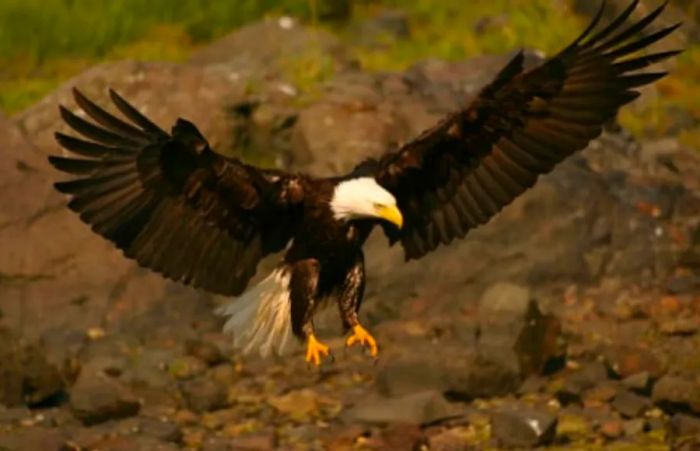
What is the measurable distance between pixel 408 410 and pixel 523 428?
21.3 inches

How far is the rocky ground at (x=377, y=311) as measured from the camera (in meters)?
8.99

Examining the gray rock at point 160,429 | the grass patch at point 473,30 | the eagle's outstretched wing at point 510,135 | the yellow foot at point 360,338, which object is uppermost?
the grass patch at point 473,30

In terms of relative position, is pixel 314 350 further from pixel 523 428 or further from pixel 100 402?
pixel 100 402

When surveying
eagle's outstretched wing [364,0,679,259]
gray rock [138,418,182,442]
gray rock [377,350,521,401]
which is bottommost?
gray rock [138,418,182,442]

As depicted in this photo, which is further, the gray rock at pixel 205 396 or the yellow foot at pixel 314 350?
the gray rock at pixel 205 396

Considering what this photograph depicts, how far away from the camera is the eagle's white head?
7758 mm

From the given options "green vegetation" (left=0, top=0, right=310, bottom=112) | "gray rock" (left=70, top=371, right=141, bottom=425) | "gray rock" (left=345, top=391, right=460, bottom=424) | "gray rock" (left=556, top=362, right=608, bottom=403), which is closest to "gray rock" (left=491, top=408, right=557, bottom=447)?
"gray rock" (left=345, top=391, right=460, bottom=424)

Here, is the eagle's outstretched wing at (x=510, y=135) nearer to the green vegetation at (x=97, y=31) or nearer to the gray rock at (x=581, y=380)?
the gray rock at (x=581, y=380)

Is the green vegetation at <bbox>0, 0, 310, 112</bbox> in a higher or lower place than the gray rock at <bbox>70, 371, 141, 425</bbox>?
higher

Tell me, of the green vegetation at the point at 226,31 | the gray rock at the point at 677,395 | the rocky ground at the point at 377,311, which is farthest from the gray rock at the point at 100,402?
the green vegetation at the point at 226,31

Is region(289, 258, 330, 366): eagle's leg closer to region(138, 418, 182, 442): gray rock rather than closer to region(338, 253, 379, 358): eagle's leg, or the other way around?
region(338, 253, 379, 358): eagle's leg

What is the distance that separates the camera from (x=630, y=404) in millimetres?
9039

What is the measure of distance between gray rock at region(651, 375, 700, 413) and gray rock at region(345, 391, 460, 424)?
84 centimetres

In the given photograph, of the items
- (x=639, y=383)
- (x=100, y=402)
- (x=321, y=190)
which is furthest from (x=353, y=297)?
(x=639, y=383)
